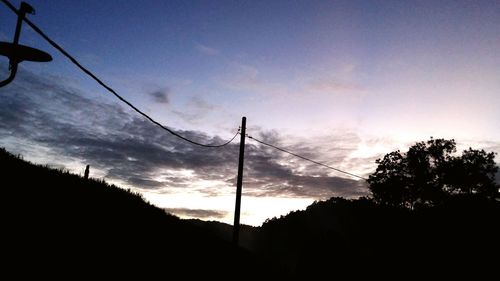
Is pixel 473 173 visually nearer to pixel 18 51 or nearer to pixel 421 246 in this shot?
pixel 421 246

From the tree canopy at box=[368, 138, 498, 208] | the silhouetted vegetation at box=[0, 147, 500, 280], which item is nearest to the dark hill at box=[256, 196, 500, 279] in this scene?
the silhouetted vegetation at box=[0, 147, 500, 280]

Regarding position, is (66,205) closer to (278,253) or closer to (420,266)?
(420,266)

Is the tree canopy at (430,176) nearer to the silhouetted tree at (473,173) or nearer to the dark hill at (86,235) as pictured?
the silhouetted tree at (473,173)

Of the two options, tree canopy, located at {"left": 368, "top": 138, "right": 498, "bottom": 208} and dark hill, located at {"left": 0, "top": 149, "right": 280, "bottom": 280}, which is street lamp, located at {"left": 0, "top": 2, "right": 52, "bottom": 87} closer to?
dark hill, located at {"left": 0, "top": 149, "right": 280, "bottom": 280}

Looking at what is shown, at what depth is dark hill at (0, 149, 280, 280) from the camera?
6625 mm

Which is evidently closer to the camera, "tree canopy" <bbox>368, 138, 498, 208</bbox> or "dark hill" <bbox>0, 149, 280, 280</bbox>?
"dark hill" <bbox>0, 149, 280, 280</bbox>

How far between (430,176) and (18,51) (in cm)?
5008

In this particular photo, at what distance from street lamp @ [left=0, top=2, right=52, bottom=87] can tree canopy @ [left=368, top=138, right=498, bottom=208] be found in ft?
157

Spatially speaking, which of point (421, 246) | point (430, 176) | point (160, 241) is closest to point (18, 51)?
point (160, 241)

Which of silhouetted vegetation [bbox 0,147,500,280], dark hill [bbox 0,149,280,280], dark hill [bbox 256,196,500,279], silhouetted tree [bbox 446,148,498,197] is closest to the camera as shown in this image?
dark hill [bbox 0,149,280,280]

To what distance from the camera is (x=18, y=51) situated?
6625 mm

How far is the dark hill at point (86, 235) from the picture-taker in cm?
662

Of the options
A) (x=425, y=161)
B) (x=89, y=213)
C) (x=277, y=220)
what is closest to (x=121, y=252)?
(x=89, y=213)

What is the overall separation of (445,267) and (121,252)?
2058 centimetres
